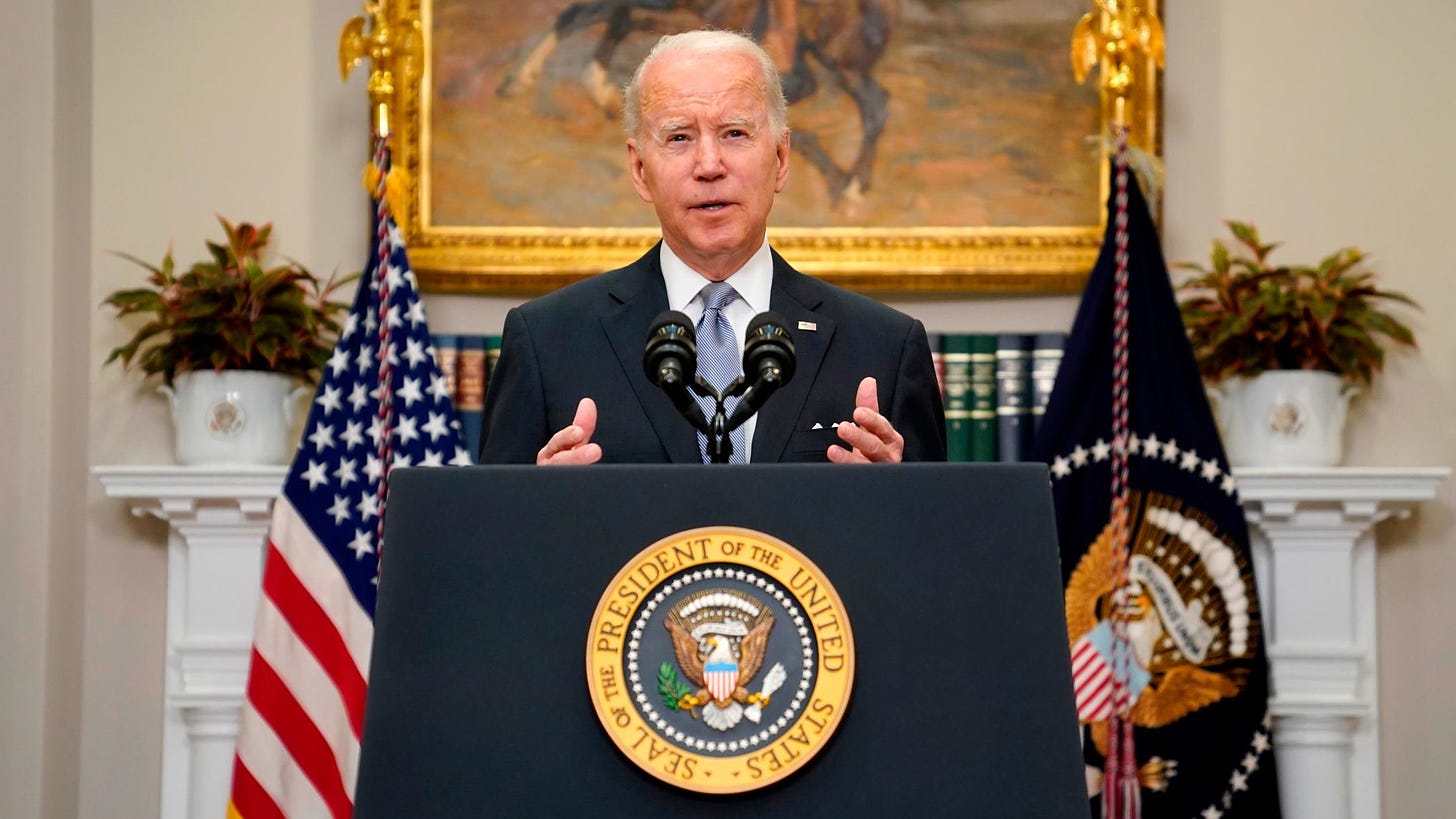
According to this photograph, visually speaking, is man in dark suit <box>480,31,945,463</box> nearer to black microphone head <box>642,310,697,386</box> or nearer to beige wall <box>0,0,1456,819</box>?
black microphone head <box>642,310,697,386</box>

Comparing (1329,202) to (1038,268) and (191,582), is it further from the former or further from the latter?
(191,582)

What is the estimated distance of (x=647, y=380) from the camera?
1983mm

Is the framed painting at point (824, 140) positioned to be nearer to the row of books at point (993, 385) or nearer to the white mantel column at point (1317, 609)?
the row of books at point (993, 385)

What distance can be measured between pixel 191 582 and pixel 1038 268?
8.02 feet

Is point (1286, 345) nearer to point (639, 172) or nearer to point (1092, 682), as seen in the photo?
point (1092, 682)

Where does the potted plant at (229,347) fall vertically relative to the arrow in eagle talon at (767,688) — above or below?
above

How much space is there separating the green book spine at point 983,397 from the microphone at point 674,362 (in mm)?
2712

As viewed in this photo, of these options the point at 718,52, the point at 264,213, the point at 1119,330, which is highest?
the point at 264,213

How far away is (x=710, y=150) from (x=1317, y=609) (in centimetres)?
263

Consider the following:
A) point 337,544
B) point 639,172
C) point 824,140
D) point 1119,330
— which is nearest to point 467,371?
point 337,544

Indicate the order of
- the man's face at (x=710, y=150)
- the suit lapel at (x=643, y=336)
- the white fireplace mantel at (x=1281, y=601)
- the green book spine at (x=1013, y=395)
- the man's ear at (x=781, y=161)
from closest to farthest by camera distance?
the suit lapel at (x=643, y=336)
the man's face at (x=710, y=150)
the man's ear at (x=781, y=161)
the white fireplace mantel at (x=1281, y=601)
the green book spine at (x=1013, y=395)

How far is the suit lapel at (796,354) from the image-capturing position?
1.98 metres

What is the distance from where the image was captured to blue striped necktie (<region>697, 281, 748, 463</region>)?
1.99m

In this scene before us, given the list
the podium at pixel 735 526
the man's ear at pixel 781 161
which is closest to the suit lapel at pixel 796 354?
A: the man's ear at pixel 781 161
